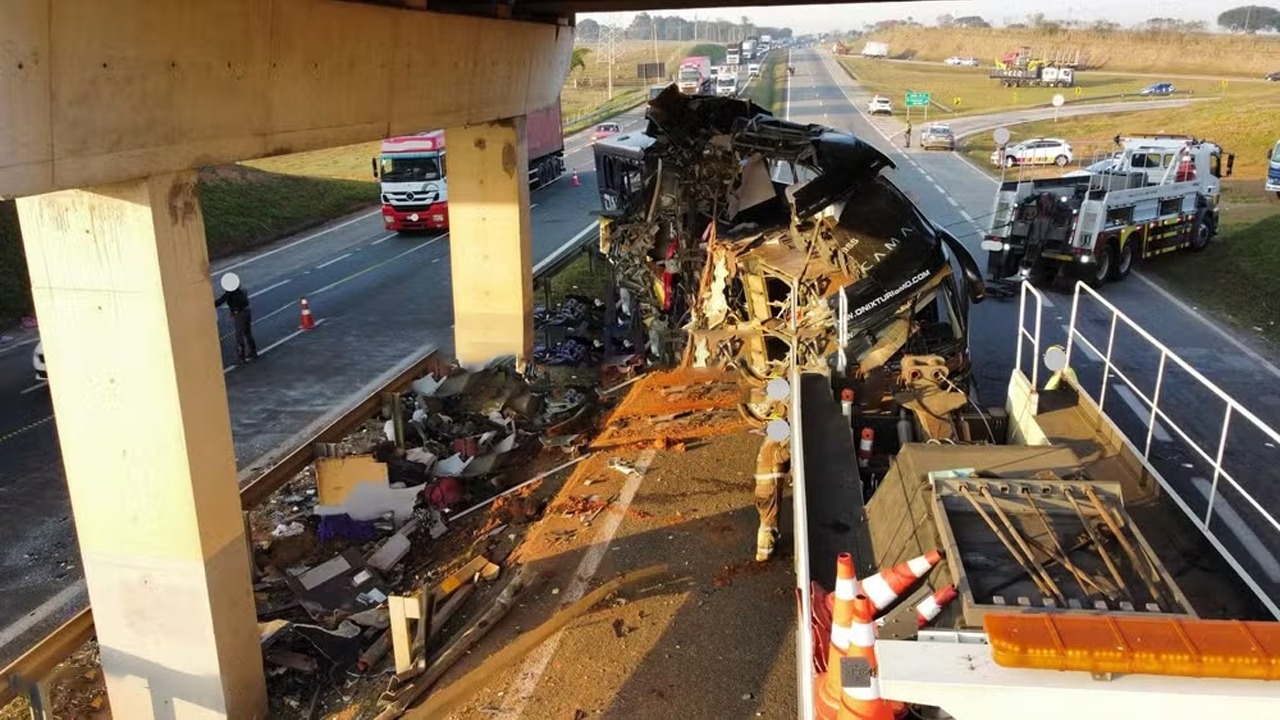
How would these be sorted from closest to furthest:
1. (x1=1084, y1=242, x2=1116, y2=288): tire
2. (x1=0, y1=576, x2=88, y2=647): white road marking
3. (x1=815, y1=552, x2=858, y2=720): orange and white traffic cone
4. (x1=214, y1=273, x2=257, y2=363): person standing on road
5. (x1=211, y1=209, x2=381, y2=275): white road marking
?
(x1=815, y1=552, x2=858, y2=720): orange and white traffic cone, (x1=0, y1=576, x2=88, y2=647): white road marking, (x1=214, y1=273, x2=257, y2=363): person standing on road, (x1=1084, y1=242, x2=1116, y2=288): tire, (x1=211, y1=209, x2=381, y2=275): white road marking

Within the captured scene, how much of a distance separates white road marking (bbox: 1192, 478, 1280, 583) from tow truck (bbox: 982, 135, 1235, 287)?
7432mm

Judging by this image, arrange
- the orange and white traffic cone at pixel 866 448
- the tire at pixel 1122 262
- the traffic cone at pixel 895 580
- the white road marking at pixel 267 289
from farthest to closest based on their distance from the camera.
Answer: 1. the white road marking at pixel 267 289
2. the tire at pixel 1122 262
3. the orange and white traffic cone at pixel 866 448
4. the traffic cone at pixel 895 580

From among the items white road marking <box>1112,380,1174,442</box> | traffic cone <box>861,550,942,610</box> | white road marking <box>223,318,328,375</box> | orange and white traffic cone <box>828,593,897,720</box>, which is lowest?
white road marking <box>223,318,328,375</box>

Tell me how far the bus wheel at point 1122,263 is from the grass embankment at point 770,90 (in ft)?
98.5

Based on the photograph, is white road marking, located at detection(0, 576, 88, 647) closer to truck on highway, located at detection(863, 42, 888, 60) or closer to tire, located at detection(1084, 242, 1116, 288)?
tire, located at detection(1084, 242, 1116, 288)

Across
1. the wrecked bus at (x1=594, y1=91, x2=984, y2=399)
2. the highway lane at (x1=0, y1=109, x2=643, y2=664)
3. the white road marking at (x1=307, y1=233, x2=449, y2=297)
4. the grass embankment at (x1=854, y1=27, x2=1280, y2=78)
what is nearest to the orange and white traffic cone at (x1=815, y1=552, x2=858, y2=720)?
the wrecked bus at (x1=594, y1=91, x2=984, y2=399)

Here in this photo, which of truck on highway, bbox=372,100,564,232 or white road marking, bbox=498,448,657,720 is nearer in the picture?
white road marking, bbox=498,448,657,720

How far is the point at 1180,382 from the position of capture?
12.5 metres

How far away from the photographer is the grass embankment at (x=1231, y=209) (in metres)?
16.8

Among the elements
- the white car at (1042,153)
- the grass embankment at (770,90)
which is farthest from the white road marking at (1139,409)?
the grass embankment at (770,90)

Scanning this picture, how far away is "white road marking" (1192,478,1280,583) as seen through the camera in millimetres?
8078

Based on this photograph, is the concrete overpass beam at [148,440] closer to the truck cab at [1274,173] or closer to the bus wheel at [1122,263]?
the bus wheel at [1122,263]

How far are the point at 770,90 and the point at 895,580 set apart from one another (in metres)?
72.1

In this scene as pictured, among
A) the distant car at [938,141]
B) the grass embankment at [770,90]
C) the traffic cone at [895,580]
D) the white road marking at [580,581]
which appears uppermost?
the grass embankment at [770,90]
